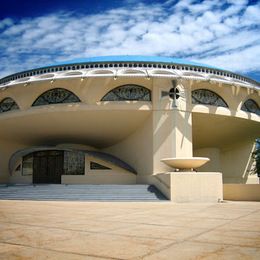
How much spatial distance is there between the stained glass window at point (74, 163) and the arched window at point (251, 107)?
1273 centimetres

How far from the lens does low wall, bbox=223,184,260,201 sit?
698 inches

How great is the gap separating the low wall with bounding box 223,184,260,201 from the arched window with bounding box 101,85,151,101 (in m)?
7.60

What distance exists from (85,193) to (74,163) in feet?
26.5

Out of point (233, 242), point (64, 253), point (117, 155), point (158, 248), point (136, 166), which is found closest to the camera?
point (64, 253)

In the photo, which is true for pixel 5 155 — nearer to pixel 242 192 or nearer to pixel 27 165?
pixel 27 165

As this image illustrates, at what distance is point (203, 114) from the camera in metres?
22.3

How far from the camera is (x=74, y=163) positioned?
25344 millimetres

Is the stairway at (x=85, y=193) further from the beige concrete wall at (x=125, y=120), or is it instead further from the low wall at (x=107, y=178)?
the low wall at (x=107, y=178)

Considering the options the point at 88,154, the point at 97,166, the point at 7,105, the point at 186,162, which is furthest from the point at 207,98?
the point at 7,105

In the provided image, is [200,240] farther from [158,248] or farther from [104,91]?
[104,91]

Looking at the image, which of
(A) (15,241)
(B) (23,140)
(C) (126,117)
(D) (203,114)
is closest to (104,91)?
(C) (126,117)

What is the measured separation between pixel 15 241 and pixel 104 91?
17269 mm

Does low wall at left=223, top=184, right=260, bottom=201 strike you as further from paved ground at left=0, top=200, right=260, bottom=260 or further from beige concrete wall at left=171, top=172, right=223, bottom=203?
paved ground at left=0, top=200, right=260, bottom=260

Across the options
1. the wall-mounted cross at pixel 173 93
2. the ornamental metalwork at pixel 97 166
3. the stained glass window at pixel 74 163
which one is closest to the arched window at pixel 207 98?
the wall-mounted cross at pixel 173 93
